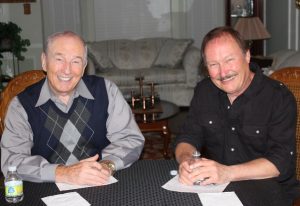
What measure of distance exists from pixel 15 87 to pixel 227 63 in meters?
1.07

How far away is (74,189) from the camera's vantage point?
1590mm

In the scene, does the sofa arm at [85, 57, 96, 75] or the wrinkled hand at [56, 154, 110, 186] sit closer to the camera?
the wrinkled hand at [56, 154, 110, 186]

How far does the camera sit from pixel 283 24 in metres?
6.48

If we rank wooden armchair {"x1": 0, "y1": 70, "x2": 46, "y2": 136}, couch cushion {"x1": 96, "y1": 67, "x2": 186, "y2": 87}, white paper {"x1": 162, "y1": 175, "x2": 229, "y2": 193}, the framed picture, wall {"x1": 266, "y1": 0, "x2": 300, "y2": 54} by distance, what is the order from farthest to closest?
the framed picture, couch cushion {"x1": 96, "y1": 67, "x2": 186, "y2": 87}, wall {"x1": 266, "y1": 0, "x2": 300, "y2": 54}, wooden armchair {"x1": 0, "y1": 70, "x2": 46, "y2": 136}, white paper {"x1": 162, "y1": 175, "x2": 229, "y2": 193}

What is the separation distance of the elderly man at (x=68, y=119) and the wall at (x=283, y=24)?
4315mm

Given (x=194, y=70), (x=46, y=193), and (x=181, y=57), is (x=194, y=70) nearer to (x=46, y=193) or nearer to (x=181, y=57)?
(x=181, y=57)

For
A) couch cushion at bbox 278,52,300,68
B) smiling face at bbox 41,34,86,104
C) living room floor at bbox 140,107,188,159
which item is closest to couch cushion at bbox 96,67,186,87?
living room floor at bbox 140,107,188,159

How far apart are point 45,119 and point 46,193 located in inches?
17.9

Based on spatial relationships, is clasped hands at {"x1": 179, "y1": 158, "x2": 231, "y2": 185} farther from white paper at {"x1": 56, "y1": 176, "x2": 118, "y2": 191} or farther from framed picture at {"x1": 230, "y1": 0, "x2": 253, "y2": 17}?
framed picture at {"x1": 230, "y1": 0, "x2": 253, "y2": 17}

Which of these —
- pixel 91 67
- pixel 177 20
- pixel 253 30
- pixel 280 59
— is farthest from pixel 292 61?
pixel 177 20

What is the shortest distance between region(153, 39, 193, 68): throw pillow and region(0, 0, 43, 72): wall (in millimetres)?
1965

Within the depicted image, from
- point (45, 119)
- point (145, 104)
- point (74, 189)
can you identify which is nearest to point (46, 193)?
point (74, 189)

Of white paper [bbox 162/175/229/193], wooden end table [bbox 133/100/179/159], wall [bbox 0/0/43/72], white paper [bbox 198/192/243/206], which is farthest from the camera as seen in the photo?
wall [bbox 0/0/43/72]

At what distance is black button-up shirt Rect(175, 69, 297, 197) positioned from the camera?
182 cm
